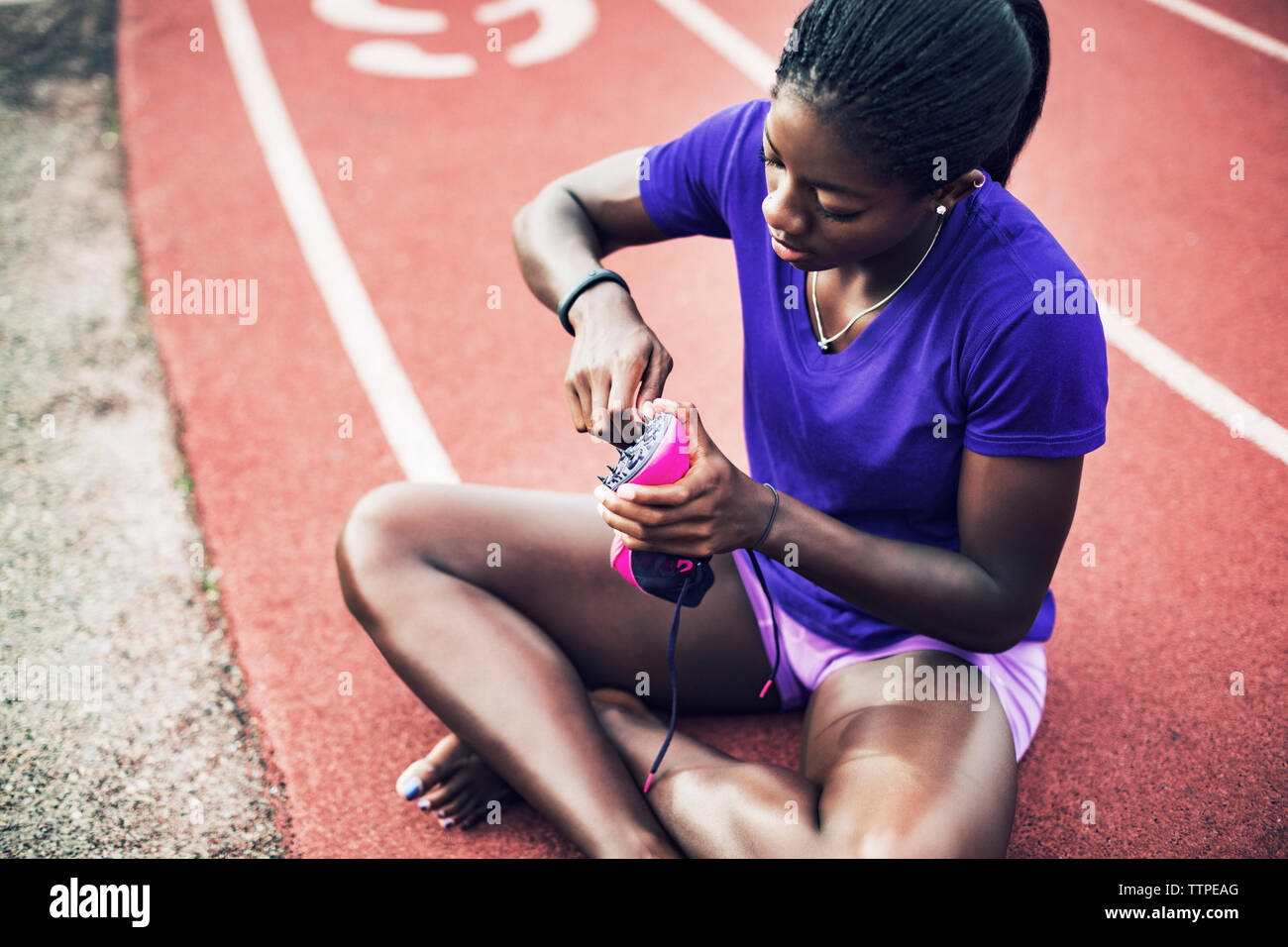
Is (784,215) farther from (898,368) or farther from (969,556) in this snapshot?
(969,556)

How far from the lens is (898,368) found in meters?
1.80

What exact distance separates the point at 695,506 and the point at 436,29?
492 centimetres

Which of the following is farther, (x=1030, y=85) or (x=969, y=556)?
(x=969, y=556)

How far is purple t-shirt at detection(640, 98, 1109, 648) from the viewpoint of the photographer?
1.65 metres

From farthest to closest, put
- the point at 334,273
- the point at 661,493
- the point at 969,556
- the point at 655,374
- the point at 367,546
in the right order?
the point at 334,273
the point at 367,546
the point at 655,374
the point at 969,556
the point at 661,493

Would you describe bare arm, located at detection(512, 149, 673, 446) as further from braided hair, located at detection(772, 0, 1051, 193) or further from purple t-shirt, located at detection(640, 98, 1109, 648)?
braided hair, located at detection(772, 0, 1051, 193)

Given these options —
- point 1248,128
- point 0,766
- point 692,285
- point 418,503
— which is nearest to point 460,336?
point 692,285

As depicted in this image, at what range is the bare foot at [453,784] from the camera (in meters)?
2.26

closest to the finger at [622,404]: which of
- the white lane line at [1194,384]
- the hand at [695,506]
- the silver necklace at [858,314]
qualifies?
the hand at [695,506]

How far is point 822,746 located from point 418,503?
3.27 feet

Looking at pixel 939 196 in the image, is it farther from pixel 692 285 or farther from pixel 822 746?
pixel 692 285

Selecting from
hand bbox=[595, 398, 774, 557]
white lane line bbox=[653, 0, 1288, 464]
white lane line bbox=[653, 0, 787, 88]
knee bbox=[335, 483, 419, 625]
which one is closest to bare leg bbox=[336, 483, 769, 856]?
knee bbox=[335, 483, 419, 625]

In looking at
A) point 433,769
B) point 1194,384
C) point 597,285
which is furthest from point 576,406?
point 1194,384

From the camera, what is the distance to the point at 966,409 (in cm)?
177
